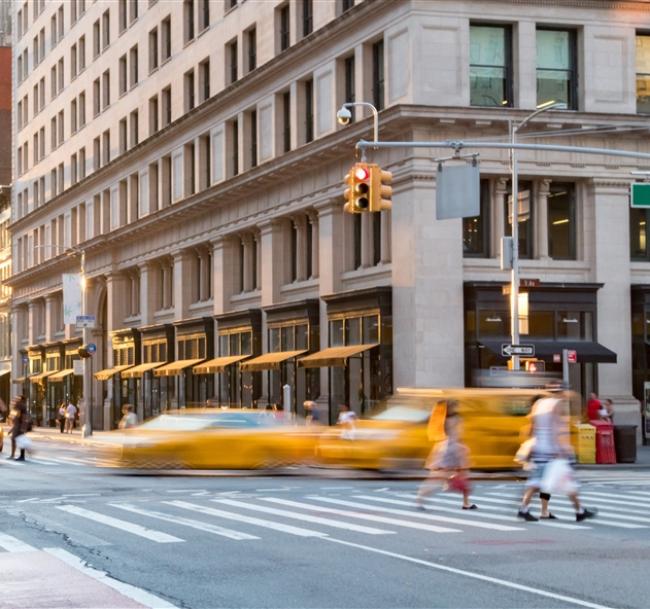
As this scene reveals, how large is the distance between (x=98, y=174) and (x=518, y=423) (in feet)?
163

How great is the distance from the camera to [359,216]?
45500 millimetres

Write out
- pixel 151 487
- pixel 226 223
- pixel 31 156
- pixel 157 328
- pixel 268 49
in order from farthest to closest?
pixel 31 156 → pixel 157 328 → pixel 226 223 → pixel 268 49 → pixel 151 487

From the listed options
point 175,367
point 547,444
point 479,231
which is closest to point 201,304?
point 175,367

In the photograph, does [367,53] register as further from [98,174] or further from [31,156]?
[31,156]

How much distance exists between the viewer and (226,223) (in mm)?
55875

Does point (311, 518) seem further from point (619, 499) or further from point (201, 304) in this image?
point (201, 304)

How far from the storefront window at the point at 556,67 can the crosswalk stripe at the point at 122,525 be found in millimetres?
26431

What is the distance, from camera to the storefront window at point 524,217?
140 feet

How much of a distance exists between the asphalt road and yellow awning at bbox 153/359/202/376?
32439mm

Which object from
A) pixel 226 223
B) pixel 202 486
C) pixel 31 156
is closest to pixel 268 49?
pixel 226 223

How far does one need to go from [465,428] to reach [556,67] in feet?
61.9

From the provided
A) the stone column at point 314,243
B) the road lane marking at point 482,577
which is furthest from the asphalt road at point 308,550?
the stone column at point 314,243

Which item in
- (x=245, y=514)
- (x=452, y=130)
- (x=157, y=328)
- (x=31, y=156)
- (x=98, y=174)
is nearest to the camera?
(x=245, y=514)

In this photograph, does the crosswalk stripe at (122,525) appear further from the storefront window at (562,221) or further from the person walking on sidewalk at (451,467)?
the storefront window at (562,221)
